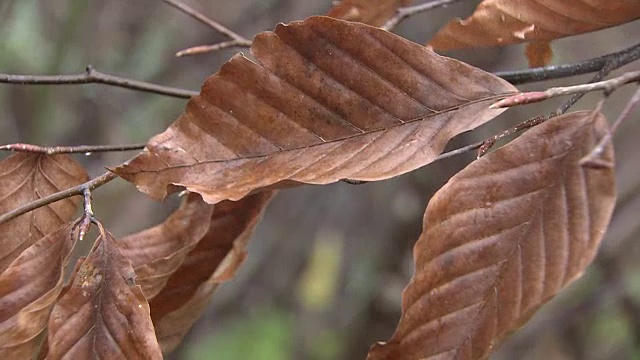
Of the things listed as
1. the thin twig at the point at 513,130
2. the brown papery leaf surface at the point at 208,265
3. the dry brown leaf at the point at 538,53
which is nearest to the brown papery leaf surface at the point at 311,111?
the thin twig at the point at 513,130

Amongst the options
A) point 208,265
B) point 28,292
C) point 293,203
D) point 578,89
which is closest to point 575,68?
point 578,89

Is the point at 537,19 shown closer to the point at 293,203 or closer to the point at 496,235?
the point at 496,235

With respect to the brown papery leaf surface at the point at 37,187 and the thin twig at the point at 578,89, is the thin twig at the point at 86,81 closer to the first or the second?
the brown papery leaf surface at the point at 37,187

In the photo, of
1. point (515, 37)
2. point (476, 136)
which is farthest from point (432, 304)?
A: point (476, 136)

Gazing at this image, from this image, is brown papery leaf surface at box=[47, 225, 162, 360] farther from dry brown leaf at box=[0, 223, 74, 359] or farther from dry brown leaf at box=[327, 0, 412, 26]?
dry brown leaf at box=[327, 0, 412, 26]

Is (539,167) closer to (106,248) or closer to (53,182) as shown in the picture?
(106,248)
